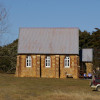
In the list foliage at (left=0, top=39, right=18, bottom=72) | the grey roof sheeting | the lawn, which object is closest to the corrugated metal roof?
the grey roof sheeting

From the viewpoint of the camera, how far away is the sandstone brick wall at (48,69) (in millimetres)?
49625

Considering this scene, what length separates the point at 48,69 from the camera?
50.2 meters

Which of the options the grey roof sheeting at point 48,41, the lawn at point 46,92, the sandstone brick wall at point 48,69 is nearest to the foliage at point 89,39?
the grey roof sheeting at point 48,41

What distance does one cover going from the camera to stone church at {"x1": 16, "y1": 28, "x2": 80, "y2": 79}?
163 ft

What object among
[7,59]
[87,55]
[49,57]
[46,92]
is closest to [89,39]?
[87,55]

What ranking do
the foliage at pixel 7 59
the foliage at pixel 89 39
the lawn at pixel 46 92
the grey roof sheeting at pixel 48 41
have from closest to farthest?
the lawn at pixel 46 92 → the grey roof sheeting at pixel 48 41 → the foliage at pixel 7 59 → the foliage at pixel 89 39

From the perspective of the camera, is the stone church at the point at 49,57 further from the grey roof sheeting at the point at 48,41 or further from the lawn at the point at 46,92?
the lawn at the point at 46,92

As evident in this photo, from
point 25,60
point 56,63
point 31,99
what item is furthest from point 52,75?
point 31,99

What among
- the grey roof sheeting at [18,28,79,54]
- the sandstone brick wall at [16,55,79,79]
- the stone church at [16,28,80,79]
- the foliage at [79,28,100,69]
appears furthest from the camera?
the foliage at [79,28,100,69]

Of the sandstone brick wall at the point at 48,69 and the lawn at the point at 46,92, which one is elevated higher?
the sandstone brick wall at the point at 48,69

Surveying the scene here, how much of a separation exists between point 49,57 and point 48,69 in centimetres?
228

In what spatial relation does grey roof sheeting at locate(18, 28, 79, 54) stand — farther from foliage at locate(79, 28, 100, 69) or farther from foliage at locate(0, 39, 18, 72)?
foliage at locate(79, 28, 100, 69)

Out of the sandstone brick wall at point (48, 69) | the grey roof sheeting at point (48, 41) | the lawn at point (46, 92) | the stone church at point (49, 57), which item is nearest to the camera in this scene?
the lawn at point (46, 92)

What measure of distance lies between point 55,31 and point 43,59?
6.95 meters
